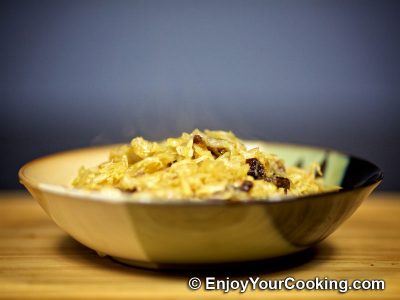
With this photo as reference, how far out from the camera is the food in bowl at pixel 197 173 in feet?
5.16

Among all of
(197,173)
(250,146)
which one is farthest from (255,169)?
(250,146)

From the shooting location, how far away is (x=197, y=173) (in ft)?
5.40

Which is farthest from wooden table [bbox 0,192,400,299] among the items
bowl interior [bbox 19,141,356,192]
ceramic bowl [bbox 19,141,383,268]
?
bowl interior [bbox 19,141,356,192]

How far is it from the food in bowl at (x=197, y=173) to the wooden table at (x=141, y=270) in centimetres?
20

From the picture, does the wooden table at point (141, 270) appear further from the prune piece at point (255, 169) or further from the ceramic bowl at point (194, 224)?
the prune piece at point (255, 169)

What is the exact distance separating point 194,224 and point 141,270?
0.92 feet

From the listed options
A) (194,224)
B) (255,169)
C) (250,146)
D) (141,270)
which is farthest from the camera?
(250,146)

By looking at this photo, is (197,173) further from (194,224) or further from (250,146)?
(250,146)

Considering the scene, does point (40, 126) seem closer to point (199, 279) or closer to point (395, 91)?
point (395, 91)

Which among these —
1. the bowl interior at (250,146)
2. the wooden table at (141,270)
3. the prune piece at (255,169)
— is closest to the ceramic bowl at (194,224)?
the wooden table at (141,270)

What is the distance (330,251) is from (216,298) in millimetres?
556

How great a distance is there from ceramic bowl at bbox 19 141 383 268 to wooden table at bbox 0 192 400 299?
6cm

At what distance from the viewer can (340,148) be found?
14.7 ft

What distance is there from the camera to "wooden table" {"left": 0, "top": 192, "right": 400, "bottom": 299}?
1.47 m
